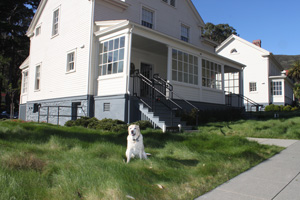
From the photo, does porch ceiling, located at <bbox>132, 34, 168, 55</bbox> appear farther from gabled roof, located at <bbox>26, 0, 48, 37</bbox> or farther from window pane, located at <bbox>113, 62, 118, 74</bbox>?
gabled roof, located at <bbox>26, 0, 48, 37</bbox>

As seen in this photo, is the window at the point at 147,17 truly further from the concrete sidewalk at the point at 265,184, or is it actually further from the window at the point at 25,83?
the concrete sidewalk at the point at 265,184

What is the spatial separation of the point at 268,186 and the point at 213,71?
11.9 meters

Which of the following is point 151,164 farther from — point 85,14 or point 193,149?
point 85,14

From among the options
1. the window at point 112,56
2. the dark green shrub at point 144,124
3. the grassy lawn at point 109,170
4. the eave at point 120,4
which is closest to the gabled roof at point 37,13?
the eave at point 120,4

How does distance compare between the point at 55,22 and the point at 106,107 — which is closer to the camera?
the point at 106,107

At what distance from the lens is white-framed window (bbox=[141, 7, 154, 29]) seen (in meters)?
15.1

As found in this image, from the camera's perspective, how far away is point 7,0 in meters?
23.3

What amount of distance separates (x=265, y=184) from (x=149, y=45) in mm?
10365

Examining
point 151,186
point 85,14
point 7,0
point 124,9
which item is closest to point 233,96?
point 124,9

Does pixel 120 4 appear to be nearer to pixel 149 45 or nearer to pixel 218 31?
pixel 149 45

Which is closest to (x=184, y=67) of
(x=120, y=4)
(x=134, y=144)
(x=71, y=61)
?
(x=120, y=4)

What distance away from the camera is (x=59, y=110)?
13.7 meters

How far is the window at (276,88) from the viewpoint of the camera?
86.8 feet

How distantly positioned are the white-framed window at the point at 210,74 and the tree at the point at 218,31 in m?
40.5
